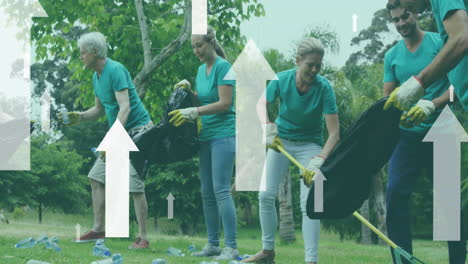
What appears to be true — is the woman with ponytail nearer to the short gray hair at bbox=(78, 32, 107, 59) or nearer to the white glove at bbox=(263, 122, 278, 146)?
the white glove at bbox=(263, 122, 278, 146)

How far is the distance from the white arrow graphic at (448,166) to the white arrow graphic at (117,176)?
2249 mm

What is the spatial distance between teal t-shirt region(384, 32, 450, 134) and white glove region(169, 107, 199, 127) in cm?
139

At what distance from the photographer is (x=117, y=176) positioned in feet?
17.7

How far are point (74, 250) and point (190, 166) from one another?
48.0 feet

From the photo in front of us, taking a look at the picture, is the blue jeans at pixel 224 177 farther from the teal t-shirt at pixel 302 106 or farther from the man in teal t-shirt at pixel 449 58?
the man in teal t-shirt at pixel 449 58

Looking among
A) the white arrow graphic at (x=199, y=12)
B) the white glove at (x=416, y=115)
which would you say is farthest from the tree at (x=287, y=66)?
the white glove at (x=416, y=115)

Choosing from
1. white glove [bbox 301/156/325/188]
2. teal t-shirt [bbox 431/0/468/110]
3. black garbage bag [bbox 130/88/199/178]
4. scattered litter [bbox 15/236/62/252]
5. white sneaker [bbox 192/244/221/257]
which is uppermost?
teal t-shirt [bbox 431/0/468/110]

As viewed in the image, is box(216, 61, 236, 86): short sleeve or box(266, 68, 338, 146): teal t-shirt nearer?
box(266, 68, 338, 146): teal t-shirt

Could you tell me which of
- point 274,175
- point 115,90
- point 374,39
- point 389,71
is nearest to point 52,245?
point 115,90

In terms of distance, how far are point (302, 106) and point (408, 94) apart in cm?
142

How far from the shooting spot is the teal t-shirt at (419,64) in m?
3.89

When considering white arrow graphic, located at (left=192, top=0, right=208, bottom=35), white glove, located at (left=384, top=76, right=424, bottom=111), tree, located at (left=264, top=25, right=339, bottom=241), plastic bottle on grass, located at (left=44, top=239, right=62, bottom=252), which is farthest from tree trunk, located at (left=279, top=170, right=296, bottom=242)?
white glove, located at (left=384, top=76, right=424, bottom=111)

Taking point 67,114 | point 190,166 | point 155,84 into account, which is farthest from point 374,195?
point 67,114

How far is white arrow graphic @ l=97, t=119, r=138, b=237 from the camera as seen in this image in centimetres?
514
